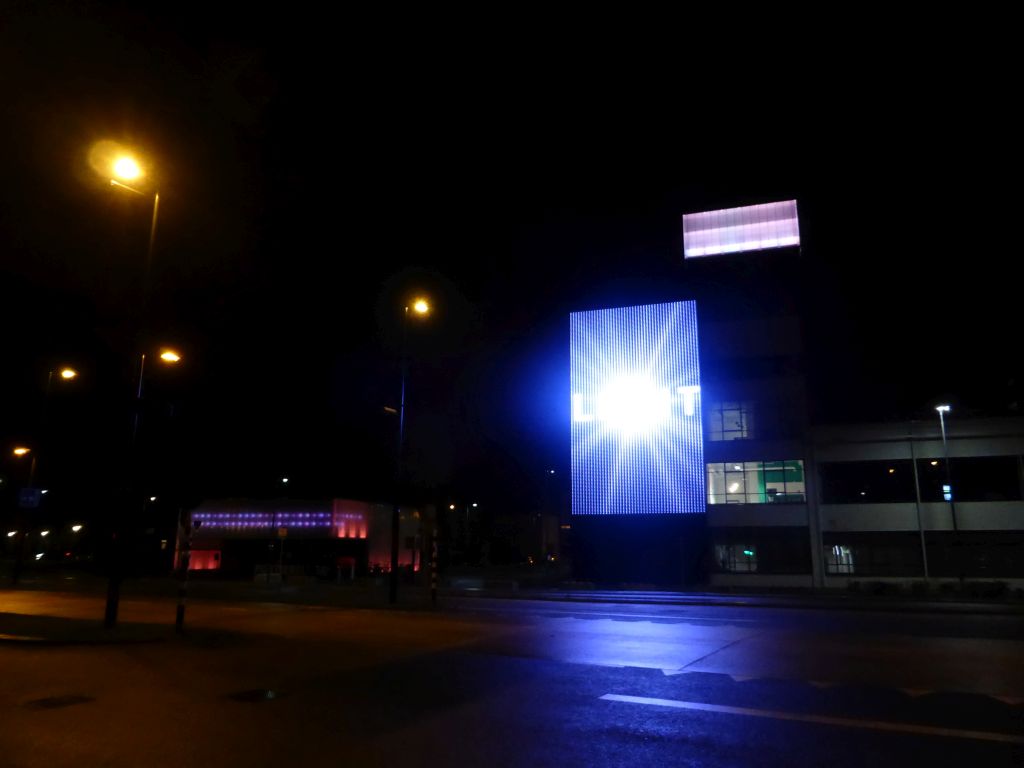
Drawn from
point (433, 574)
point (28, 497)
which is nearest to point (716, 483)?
point (433, 574)

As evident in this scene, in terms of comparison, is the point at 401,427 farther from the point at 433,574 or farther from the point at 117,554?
the point at 117,554

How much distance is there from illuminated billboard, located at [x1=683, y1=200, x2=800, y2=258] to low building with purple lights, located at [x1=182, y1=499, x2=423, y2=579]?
1148 inches

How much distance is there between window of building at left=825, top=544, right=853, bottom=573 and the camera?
39750 mm

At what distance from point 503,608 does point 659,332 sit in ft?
79.0

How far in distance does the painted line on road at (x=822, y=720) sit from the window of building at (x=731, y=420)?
35.9 m

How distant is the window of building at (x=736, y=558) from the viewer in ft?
135

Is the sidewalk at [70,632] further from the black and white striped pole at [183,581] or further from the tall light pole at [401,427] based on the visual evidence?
the tall light pole at [401,427]

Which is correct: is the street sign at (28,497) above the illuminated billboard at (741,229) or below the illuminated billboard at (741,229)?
below

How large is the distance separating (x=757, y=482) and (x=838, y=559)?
5.85m

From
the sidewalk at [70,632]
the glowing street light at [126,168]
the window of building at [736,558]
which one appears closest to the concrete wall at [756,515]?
the window of building at [736,558]

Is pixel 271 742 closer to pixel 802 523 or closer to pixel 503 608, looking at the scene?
pixel 503 608

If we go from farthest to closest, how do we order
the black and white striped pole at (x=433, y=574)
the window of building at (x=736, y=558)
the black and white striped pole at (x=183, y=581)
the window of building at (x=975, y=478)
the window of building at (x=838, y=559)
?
the window of building at (x=736, y=558)
the window of building at (x=838, y=559)
the window of building at (x=975, y=478)
the black and white striped pole at (x=433, y=574)
the black and white striped pole at (x=183, y=581)

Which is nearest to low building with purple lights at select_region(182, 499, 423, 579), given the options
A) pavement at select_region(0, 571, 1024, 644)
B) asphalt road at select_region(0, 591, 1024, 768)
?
pavement at select_region(0, 571, 1024, 644)

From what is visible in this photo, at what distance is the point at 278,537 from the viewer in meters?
50.6
